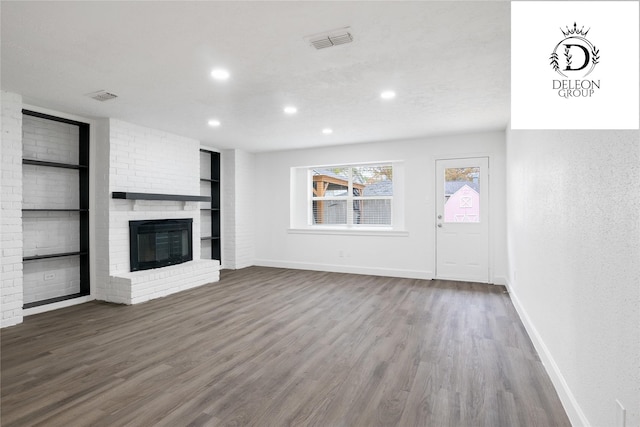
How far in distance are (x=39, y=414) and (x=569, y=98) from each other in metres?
3.49

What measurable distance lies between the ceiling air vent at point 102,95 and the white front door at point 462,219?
15.6 ft

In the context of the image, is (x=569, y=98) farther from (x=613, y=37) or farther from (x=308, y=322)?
(x=308, y=322)

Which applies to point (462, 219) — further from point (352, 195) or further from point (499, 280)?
point (352, 195)

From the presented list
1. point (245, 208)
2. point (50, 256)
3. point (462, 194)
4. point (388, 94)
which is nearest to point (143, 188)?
point (50, 256)

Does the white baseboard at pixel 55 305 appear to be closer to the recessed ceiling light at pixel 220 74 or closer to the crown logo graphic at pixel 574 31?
the recessed ceiling light at pixel 220 74

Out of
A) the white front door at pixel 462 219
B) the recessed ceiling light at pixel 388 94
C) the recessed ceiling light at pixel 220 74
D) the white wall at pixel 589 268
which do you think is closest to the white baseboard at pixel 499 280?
the white front door at pixel 462 219

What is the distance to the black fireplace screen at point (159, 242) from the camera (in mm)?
4789

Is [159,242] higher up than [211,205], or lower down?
lower down

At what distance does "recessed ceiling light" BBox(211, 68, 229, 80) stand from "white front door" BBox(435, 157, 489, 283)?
3.92 metres

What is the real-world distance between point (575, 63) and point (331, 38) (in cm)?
149

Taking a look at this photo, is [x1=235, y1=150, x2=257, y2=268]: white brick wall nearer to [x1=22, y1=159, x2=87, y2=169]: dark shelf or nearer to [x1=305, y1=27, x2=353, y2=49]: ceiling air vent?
[x1=22, y1=159, x2=87, y2=169]: dark shelf

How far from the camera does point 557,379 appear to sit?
2182mm

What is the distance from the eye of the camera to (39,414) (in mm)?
1979

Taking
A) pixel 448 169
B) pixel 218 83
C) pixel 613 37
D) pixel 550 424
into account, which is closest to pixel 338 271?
pixel 448 169
